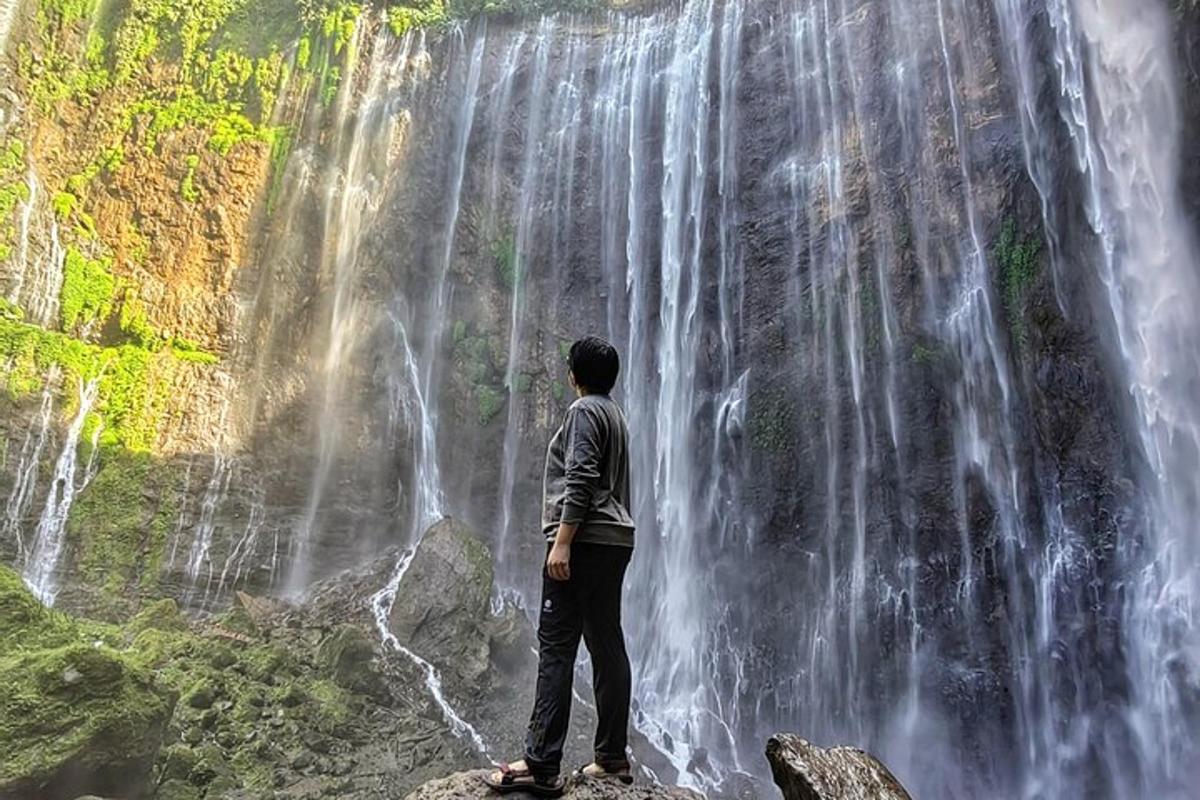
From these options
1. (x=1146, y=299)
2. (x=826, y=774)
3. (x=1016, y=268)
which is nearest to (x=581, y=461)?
(x=826, y=774)

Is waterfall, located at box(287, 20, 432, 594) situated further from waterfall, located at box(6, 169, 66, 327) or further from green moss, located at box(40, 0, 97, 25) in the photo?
green moss, located at box(40, 0, 97, 25)

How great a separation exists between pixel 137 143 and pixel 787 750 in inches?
599

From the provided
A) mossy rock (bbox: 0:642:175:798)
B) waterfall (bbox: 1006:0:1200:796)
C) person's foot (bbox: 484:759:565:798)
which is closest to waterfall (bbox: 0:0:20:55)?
mossy rock (bbox: 0:642:175:798)

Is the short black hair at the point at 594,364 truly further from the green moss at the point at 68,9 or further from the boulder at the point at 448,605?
the green moss at the point at 68,9

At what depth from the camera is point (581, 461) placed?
9.29 ft

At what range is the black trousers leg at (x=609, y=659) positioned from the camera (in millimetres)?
2883

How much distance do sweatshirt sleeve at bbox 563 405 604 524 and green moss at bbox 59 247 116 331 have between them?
A: 1308cm

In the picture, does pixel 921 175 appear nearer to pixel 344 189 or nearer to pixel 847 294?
pixel 847 294

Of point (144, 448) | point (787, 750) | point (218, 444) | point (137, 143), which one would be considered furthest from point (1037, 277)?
point (137, 143)

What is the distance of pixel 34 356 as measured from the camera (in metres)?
12.1

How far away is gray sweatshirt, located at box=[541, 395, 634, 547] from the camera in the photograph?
111 inches

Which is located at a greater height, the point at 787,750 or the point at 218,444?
the point at 218,444

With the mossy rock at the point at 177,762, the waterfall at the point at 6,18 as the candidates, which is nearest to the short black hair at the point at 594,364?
the mossy rock at the point at 177,762

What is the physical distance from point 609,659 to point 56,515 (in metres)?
12.1
